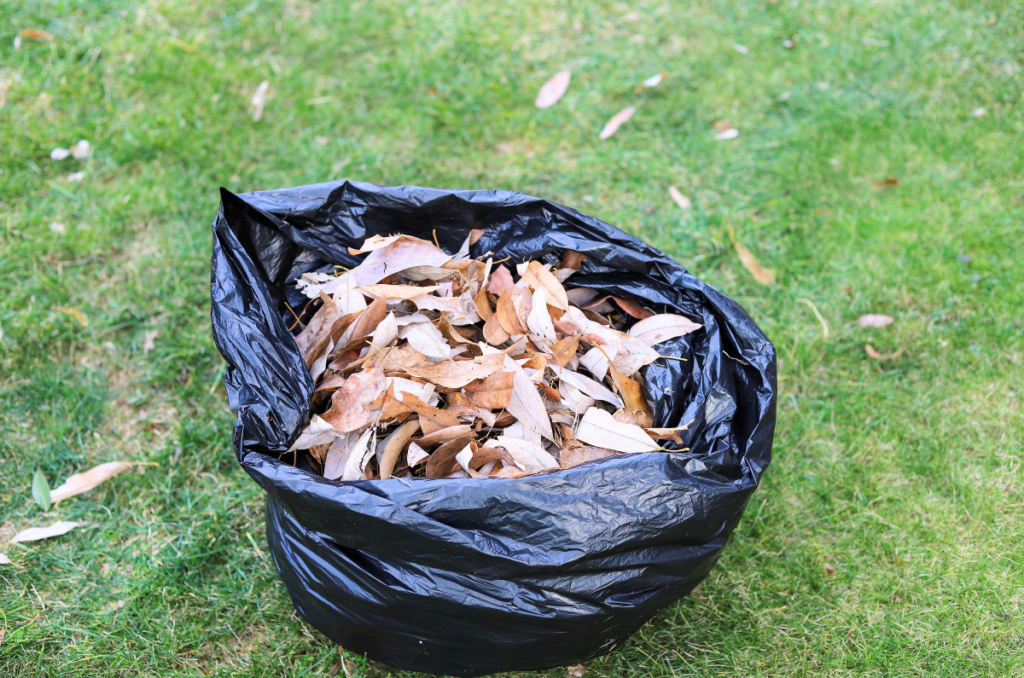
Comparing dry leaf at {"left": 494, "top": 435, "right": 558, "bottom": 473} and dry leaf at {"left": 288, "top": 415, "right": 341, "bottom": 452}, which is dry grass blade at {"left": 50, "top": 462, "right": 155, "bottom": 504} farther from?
dry leaf at {"left": 494, "top": 435, "right": 558, "bottom": 473}

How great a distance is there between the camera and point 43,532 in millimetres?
1795

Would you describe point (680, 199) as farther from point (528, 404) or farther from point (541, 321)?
point (528, 404)

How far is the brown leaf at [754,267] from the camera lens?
2.40 metres

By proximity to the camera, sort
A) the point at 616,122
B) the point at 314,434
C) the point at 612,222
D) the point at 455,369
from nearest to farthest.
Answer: the point at 314,434 < the point at 455,369 < the point at 612,222 < the point at 616,122

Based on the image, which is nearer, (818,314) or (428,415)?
(428,415)

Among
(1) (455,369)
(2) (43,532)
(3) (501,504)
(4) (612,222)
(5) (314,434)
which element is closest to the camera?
(3) (501,504)

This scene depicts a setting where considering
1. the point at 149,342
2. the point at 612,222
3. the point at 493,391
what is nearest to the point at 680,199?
the point at 612,222

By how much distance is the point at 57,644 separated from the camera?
1625 mm

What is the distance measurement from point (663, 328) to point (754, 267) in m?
0.89

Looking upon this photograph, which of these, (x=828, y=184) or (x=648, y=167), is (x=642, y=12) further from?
(x=828, y=184)

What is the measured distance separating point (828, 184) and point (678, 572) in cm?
194

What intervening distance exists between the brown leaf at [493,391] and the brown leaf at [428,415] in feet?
0.27

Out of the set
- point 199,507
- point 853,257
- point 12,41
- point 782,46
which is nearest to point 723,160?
point 853,257

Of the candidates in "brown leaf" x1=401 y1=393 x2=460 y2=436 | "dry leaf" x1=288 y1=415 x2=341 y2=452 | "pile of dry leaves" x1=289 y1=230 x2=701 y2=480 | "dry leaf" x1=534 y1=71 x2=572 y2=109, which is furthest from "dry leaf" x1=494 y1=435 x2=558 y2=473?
"dry leaf" x1=534 y1=71 x2=572 y2=109
